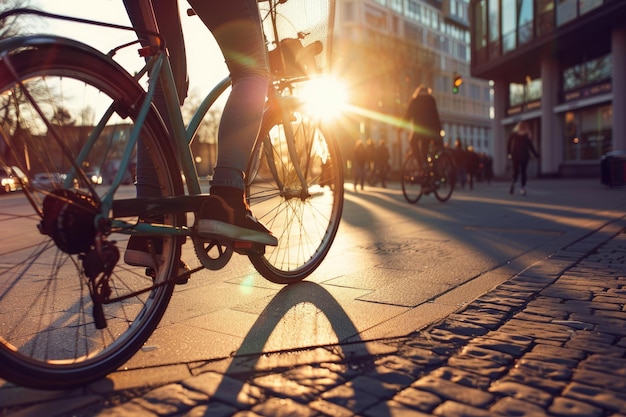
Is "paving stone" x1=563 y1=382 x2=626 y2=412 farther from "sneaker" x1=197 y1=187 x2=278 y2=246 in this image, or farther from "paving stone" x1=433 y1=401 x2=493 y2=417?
"sneaker" x1=197 y1=187 x2=278 y2=246

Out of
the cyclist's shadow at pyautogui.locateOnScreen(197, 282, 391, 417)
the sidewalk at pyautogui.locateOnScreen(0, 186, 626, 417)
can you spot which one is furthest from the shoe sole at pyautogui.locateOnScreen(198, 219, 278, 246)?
the sidewalk at pyautogui.locateOnScreen(0, 186, 626, 417)

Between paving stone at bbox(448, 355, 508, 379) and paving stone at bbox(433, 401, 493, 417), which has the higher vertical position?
paving stone at bbox(448, 355, 508, 379)

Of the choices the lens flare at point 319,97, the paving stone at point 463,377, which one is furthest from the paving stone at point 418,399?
the lens flare at point 319,97

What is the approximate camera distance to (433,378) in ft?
6.05

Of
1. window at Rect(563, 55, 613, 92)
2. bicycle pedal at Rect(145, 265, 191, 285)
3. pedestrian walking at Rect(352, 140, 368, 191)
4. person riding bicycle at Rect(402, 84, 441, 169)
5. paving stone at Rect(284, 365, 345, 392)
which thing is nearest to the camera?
paving stone at Rect(284, 365, 345, 392)

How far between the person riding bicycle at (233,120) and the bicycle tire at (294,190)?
0.49 m

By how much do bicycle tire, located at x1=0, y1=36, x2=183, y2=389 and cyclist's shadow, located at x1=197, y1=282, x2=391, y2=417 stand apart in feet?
1.15

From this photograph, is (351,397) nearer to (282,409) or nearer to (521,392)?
(282,409)

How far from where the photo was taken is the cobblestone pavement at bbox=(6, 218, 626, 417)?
162 cm

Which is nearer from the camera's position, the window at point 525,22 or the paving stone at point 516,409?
the paving stone at point 516,409

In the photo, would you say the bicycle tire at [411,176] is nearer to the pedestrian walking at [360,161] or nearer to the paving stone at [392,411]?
the pedestrian walking at [360,161]

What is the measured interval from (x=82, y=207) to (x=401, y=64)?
49178mm

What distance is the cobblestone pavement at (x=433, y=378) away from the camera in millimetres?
1622

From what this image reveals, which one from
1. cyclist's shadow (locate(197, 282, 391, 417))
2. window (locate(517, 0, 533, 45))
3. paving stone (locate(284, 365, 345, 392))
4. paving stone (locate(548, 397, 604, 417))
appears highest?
window (locate(517, 0, 533, 45))
